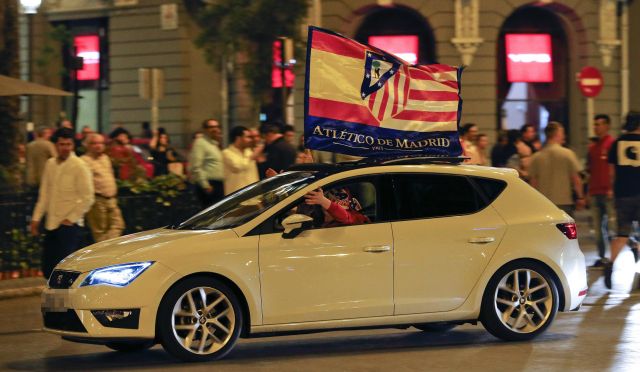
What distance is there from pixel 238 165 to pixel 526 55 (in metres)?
19.2

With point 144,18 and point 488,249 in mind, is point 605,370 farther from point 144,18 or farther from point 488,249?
point 144,18

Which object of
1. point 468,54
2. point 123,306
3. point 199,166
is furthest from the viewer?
point 468,54

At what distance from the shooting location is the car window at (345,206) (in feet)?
30.7

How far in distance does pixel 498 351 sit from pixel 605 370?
1035 millimetres

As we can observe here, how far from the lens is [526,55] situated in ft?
109

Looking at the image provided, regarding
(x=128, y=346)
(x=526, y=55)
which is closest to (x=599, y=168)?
(x=128, y=346)

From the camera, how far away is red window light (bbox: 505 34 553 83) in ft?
109

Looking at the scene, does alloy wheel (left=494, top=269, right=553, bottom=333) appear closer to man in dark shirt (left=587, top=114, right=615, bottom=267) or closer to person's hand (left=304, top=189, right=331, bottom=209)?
person's hand (left=304, top=189, right=331, bottom=209)

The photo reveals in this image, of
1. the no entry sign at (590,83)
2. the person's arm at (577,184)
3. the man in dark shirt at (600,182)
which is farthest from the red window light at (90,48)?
the person's arm at (577,184)

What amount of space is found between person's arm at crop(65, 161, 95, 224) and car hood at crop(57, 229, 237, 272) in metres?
2.98

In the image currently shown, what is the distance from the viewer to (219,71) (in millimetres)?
30547

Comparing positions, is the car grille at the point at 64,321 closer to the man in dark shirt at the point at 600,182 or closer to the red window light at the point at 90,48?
the man in dark shirt at the point at 600,182

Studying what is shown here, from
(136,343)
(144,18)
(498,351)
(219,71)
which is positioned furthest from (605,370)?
(144,18)

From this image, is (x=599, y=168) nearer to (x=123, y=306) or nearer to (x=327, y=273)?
(x=327, y=273)
